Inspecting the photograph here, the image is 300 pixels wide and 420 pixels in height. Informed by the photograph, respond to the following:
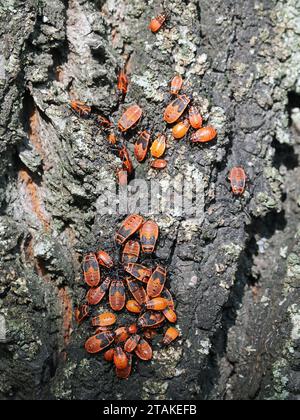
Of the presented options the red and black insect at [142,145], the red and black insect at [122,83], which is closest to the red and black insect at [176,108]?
the red and black insect at [142,145]

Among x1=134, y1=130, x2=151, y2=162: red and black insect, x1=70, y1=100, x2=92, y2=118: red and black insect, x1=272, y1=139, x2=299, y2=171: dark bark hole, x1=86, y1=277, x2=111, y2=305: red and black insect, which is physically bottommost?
x1=86, y1=277, x2=111, y2=305: red and black insect

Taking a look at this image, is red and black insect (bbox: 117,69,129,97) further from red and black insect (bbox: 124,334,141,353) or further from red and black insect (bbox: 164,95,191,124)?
red and black insect (bbox: 124,334,141,353)

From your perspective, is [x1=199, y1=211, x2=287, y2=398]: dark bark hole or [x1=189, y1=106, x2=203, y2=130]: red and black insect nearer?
[x1=189, y1=106, x2=203, y2=130]: red and black insect

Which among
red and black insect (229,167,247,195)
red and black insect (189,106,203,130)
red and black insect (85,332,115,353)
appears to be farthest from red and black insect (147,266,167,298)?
red and black insect (189,106,203,130)

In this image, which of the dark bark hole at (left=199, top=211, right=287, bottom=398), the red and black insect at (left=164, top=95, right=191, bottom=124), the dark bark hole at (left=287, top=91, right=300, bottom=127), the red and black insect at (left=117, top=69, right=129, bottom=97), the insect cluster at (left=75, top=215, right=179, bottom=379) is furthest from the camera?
the dark bark hole at (left=287, top=91, right=300, bottom=127)

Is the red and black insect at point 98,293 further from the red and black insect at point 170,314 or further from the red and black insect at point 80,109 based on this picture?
the red and black insect at point 80,109

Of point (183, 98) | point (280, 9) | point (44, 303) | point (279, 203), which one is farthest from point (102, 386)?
point (280, 9)

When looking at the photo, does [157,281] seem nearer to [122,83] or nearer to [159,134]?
[159,134]
